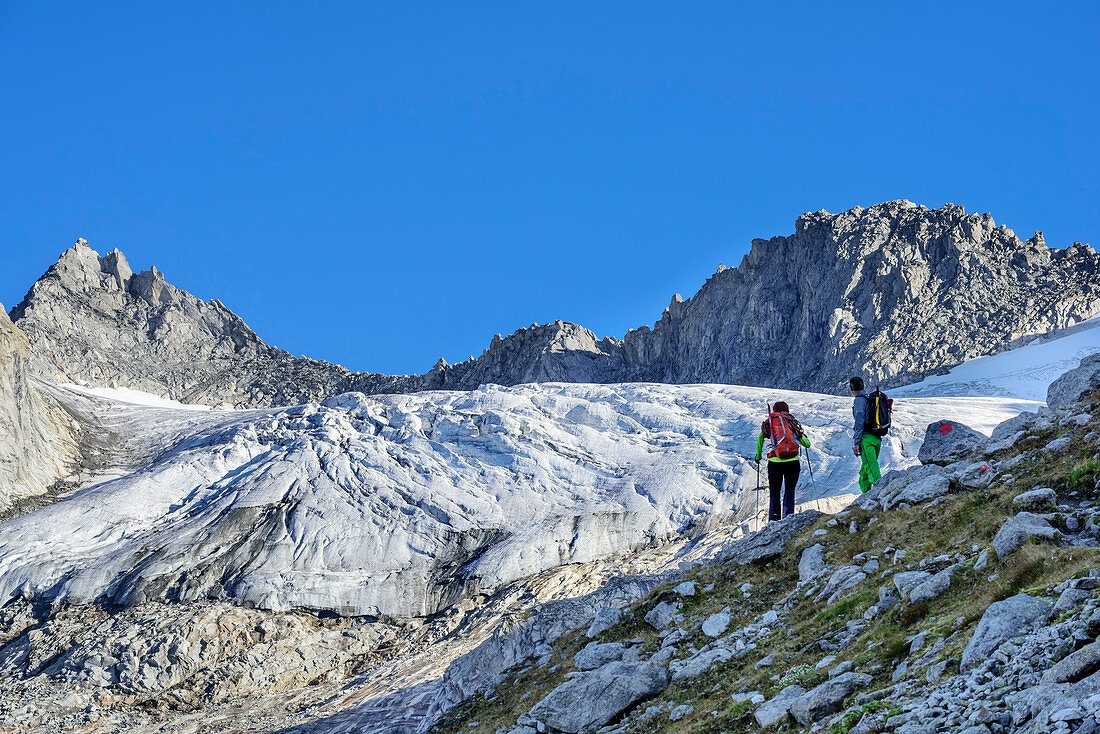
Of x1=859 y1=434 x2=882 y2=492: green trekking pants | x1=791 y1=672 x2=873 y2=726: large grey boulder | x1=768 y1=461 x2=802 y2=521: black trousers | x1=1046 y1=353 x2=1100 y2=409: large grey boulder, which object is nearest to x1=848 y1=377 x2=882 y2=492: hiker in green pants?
x1=859 y1=434 x2=882 y2=492: green trekking pants

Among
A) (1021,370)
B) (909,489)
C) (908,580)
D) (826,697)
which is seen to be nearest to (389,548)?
(909,489)

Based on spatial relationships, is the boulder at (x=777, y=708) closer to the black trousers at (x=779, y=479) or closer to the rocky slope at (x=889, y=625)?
the rocky slope at (x=889, y=625)

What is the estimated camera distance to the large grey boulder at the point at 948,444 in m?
17.2

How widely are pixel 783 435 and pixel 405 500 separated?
2185 centimetres

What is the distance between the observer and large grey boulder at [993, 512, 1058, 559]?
9188 millimetres

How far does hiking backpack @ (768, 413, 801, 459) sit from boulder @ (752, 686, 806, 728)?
987 cm

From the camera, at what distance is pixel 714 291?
12325 centimetres

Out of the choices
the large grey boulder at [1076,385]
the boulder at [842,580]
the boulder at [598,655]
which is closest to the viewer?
the boulder at [842,580]

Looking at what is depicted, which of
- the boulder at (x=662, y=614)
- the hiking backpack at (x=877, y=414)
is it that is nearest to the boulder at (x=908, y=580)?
the boulder at (x=662, y=614)

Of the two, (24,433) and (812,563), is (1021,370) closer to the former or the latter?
(812,563)

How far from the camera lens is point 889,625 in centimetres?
955

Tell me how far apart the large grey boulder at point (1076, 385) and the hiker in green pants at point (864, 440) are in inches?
143

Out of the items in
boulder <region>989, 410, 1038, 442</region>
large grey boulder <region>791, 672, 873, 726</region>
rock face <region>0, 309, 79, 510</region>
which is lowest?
large grey boulder <region>791, 672, 873, 726</region>

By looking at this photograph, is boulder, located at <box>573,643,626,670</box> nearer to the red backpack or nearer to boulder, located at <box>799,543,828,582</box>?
boulder, located at <box>799,543,828,582</box>
